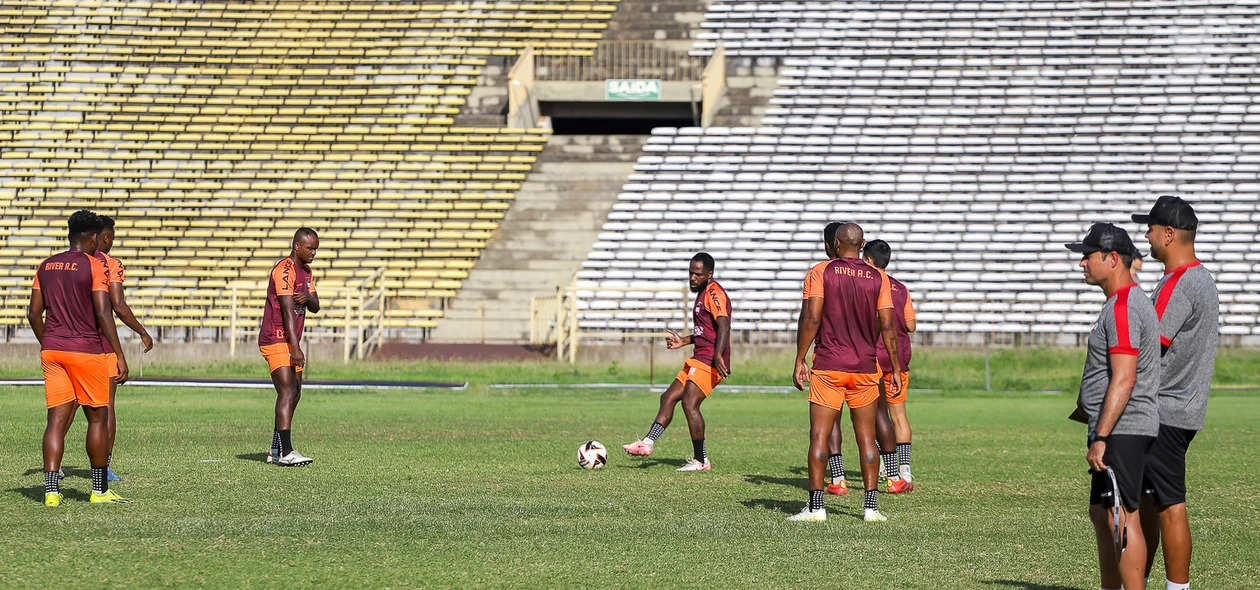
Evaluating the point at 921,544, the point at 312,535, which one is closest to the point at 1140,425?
the point at 921,544

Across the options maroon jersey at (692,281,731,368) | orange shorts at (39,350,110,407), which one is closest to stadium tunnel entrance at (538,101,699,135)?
maroon jersey at (692,281,731,368)

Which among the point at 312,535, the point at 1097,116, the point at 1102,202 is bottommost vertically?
the point at 312,535

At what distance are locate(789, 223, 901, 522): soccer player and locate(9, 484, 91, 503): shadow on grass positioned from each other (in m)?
4.99

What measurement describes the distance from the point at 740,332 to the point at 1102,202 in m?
9.40

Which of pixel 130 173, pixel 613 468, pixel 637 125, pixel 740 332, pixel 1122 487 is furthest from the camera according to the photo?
pixel 637 125

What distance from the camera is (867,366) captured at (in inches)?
383

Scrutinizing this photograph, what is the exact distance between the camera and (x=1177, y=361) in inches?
250

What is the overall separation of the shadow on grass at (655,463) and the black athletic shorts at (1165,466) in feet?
22.5

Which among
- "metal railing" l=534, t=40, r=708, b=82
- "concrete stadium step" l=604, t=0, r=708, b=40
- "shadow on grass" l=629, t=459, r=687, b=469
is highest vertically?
"concrete stadium step" l=604, t=0, r=708, b=40

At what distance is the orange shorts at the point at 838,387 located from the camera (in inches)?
379

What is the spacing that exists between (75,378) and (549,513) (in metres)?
3.33

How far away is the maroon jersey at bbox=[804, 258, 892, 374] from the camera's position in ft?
31.6

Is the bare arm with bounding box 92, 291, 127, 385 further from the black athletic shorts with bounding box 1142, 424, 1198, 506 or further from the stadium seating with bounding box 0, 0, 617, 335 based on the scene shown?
the stadium seating with bounding box 0, 0, 617, 335

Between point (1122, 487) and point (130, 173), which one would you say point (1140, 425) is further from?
point (130, 173)
